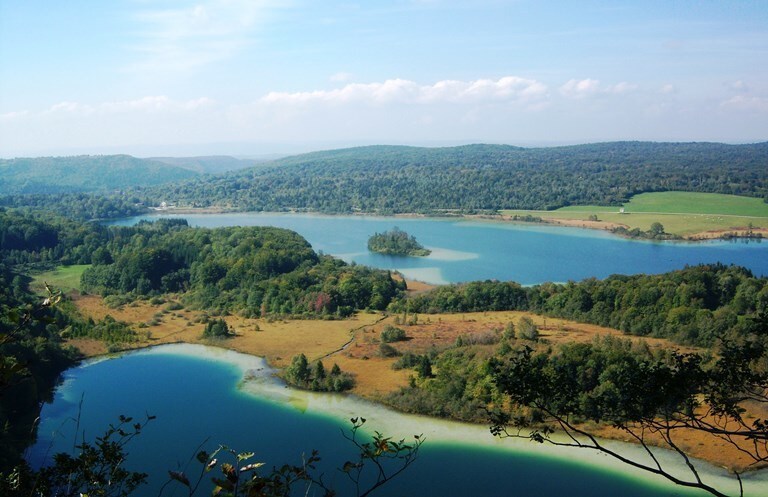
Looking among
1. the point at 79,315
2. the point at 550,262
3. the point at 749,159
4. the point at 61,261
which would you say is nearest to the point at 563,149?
the point at 749,159

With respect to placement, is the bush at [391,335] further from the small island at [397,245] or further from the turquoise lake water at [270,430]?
the small island at [397,245]

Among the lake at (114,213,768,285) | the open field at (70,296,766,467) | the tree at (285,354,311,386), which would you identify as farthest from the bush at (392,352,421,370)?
the lake at (114,213,768,285)

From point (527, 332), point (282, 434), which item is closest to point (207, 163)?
point (527, 332)

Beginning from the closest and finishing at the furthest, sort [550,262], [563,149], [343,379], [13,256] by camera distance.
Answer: [343,379]
[13,256]
[550,262]
[563,149]

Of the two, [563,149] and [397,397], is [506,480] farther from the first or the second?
[563,149]

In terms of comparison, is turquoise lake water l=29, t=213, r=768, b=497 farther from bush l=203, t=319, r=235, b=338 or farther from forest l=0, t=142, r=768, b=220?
forest l=0, t=142, r=768, b=220
